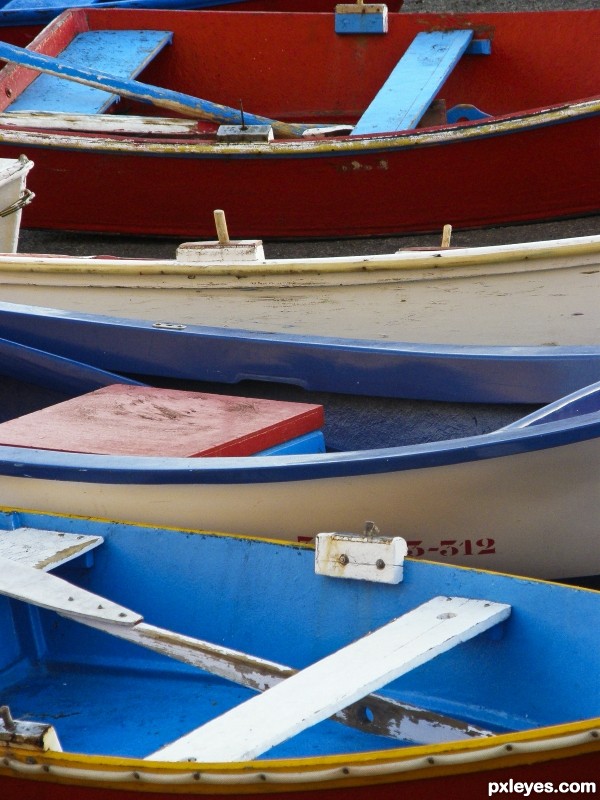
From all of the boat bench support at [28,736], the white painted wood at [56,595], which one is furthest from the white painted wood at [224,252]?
the boat bench support at [28,736]

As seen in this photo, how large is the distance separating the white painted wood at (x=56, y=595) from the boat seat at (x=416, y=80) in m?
3.45

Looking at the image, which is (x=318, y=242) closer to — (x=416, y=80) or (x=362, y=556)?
(x=416, y=80)

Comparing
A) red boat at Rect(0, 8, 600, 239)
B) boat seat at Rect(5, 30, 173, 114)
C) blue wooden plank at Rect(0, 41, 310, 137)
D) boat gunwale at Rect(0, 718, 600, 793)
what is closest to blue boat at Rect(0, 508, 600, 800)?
boat gunwale at Rect(0, 718, 600, 793)

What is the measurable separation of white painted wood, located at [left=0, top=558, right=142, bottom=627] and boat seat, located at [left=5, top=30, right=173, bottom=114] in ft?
13.7

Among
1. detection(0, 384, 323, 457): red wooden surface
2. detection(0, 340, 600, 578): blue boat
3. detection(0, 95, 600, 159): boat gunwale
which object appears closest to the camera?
detection(0, 340, 600, 578): blue boat

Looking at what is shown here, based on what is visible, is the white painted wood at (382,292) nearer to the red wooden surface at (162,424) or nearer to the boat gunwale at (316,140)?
the red wooden surface at (162,424)

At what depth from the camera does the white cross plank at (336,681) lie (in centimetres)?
216

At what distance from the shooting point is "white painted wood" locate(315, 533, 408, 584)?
2.65m

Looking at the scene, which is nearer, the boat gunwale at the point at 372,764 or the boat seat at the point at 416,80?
the boat gunwale at the point at 372,764

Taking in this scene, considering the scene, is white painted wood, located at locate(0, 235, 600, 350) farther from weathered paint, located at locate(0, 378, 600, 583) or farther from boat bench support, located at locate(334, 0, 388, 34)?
boat bench support, located at locate(334, 0, 388, 34)

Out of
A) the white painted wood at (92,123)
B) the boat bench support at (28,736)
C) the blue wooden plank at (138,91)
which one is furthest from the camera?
the white painted wood at (92,123)

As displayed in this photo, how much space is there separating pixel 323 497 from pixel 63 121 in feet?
12.7

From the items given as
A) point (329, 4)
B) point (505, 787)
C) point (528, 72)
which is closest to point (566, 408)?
point (505, 787)

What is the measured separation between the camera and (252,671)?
265 centimetres
